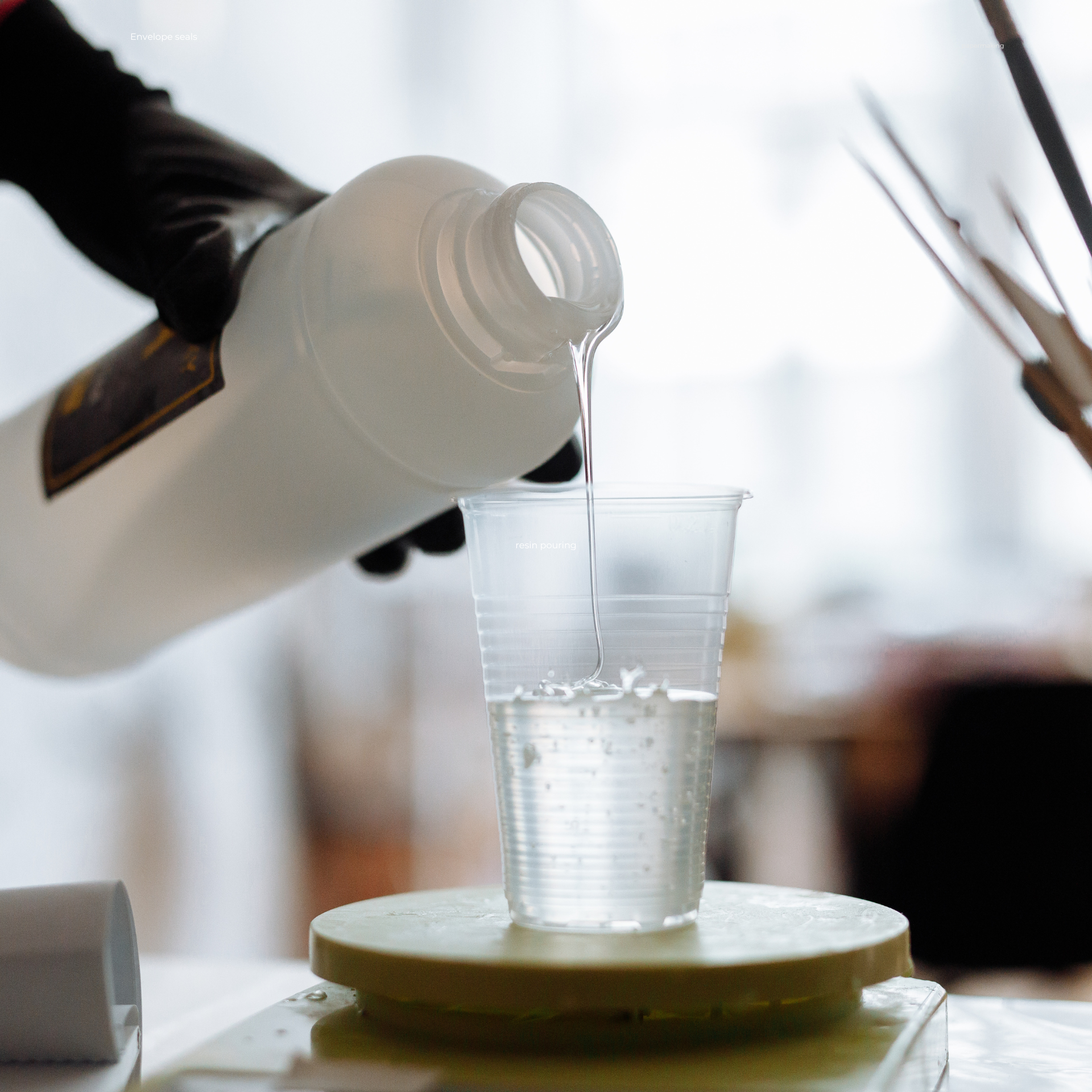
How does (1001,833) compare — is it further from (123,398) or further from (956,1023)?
(123,398)

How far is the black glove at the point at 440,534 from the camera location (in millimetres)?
782

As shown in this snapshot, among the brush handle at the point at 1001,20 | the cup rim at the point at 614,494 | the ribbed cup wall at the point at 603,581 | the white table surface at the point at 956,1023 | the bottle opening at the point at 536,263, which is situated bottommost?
the white table surface at the point at 956,1023

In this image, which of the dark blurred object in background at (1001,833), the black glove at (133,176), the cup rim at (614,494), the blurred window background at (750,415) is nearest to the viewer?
the cup rim at (614,494)

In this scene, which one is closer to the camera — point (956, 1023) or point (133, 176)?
point (956, 1023)

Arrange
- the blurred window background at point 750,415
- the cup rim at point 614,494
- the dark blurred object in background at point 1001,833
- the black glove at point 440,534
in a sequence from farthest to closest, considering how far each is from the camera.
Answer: the blurred window background at point 750,415
the dark blurred object in background at point 1001,833
the black glove at point 440,534
the cup rim at point 614,494

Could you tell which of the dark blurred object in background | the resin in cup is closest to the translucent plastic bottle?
the resin in cup

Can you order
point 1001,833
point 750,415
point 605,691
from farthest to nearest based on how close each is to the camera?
point 750,415 < point 1001,833 < point 605,691

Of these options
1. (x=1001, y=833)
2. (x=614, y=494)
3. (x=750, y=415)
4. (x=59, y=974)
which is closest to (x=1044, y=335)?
(x=614, y=494)

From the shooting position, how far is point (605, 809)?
19.8 inches

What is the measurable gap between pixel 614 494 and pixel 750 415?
133 inches

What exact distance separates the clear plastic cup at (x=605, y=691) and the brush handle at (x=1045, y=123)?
17cm

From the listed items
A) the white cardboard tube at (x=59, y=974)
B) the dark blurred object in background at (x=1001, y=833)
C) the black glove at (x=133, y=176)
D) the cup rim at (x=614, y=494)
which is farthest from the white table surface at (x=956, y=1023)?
the dark blurred object in background at (x=1001, y=833)

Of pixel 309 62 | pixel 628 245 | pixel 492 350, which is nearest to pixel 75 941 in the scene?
pixel 492 350

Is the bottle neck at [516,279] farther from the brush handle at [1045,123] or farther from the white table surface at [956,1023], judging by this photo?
the white table surface at [956,1023]
